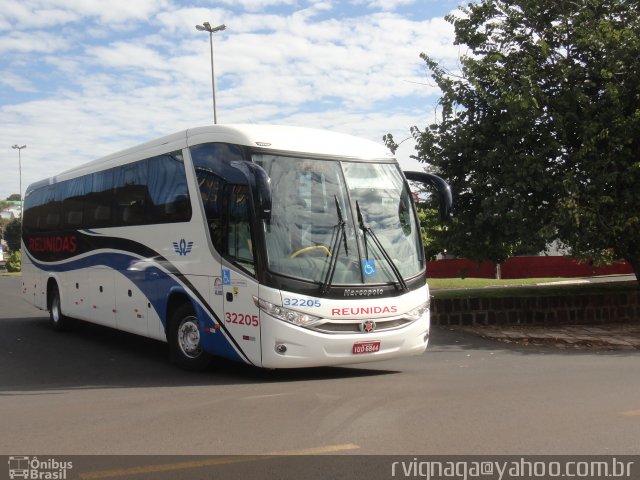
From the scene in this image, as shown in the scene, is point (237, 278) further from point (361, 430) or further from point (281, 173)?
point (361, 430)

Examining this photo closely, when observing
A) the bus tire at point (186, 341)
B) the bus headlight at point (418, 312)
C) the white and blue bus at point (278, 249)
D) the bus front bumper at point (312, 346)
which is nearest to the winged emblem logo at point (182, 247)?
the white and blue bus at point (278, 249)

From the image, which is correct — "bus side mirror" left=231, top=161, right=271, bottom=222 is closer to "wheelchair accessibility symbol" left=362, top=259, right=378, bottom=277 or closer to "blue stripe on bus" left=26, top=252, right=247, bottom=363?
"wheelchair accessibility symbol" left=362, top=259, right=378, bottom=277

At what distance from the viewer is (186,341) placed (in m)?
10.6

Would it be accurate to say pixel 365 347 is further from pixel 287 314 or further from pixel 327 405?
pixel 327 405

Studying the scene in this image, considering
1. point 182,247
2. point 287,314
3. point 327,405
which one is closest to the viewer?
point 327,405

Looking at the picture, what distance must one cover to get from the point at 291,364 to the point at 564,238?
8.14 meters

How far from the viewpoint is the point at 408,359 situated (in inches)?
465

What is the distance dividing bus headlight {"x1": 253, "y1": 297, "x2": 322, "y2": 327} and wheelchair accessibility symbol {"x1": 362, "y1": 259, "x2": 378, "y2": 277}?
91 centimetres

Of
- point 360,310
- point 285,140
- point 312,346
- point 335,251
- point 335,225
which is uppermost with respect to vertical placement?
point 285,140

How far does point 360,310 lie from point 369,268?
566mm

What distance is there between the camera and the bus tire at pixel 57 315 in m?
15.5
